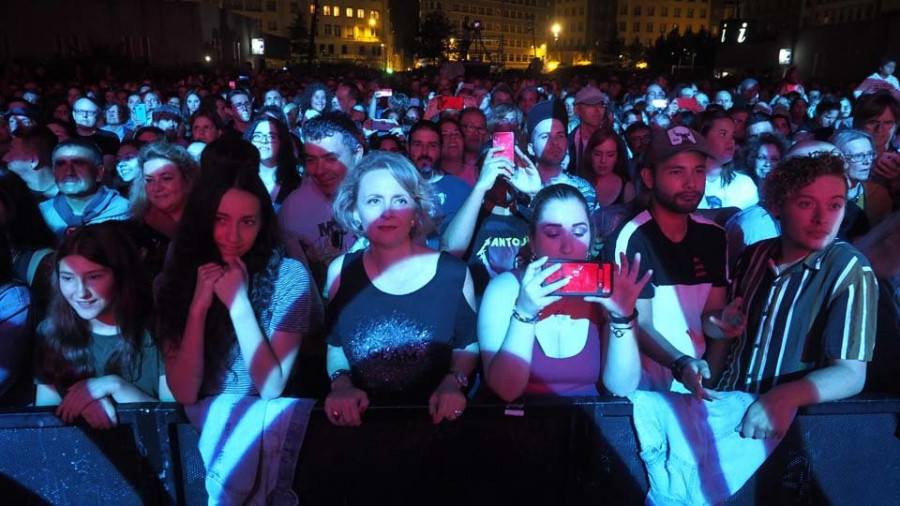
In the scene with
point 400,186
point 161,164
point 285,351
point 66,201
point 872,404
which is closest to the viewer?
point 872,404

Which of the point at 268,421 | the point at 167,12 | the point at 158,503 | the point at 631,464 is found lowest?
the point at 158,503

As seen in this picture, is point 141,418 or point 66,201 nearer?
point 141,418

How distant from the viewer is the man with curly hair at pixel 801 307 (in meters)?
1.93

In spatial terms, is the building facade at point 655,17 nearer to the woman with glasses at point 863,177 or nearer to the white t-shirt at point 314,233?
the woman with glasses at point 863,177

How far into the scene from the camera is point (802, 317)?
212 centimetres

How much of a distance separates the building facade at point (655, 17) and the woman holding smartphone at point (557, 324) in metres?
112

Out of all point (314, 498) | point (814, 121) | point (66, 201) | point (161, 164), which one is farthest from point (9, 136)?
point (814, 121)

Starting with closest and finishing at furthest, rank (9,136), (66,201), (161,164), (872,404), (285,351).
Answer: (872,404), (285,351), (161,164), (66,201), (9,136)

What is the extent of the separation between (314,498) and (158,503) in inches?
20.1

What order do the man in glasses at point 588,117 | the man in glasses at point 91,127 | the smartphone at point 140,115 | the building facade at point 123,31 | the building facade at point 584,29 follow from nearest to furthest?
the man in glasses at point 588,117, the man in glasses at point 91,127, the smartphone at point 140,115, the building facade at point 123,31, the building facade at point 584,29

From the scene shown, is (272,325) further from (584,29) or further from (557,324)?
(584,29)

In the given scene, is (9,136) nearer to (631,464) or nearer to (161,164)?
(161,164)

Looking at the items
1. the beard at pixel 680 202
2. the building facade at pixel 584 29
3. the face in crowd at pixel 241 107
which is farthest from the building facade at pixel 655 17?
the beard at pixel 680 202

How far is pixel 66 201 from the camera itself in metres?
4.21
